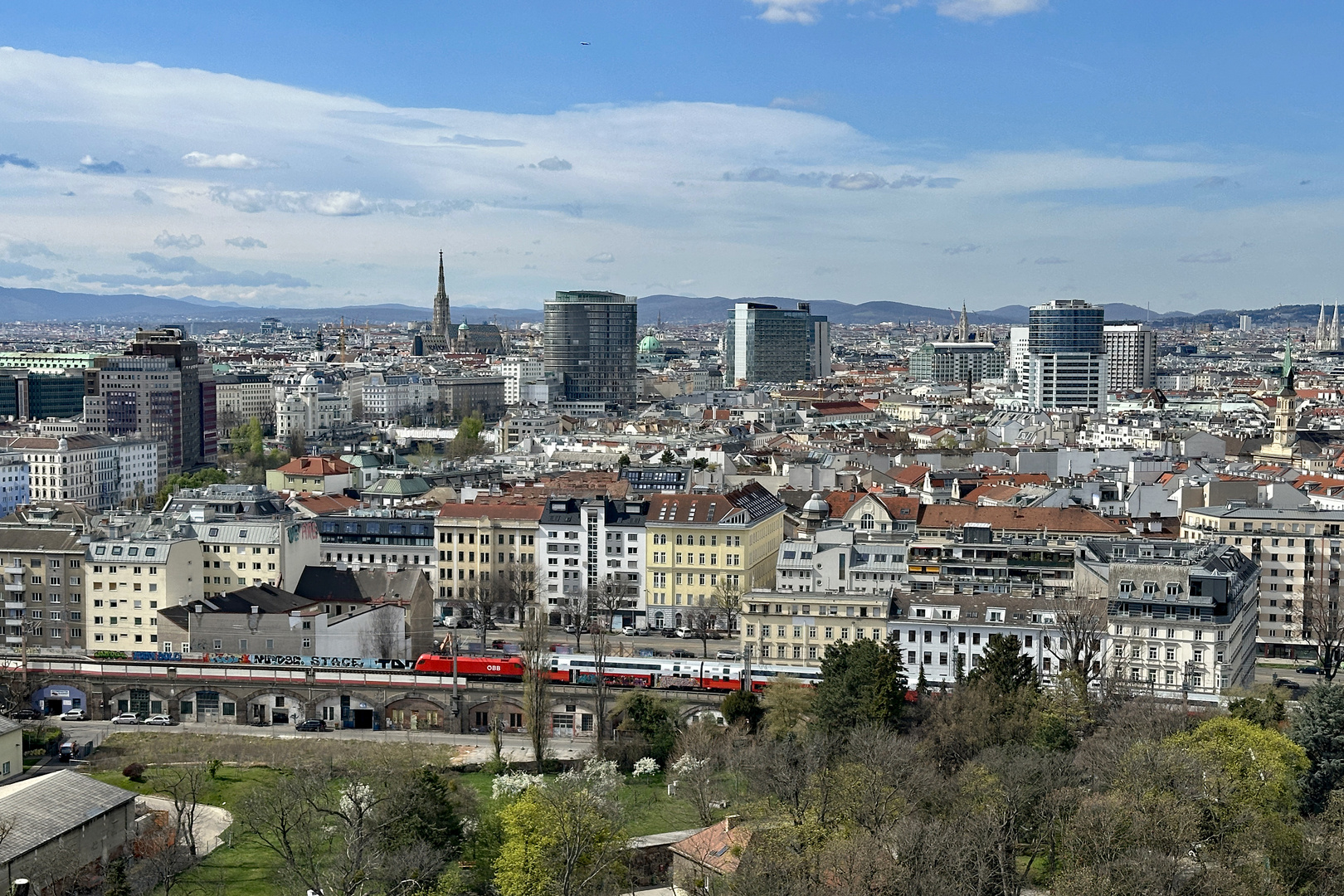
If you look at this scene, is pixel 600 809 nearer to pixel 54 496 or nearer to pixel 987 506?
pixel 987 506

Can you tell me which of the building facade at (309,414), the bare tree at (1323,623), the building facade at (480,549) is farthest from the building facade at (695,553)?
the building facade at (309,414)

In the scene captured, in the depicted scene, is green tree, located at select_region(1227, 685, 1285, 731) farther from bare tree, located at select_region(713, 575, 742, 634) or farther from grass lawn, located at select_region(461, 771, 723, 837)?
bare tree, located at select_region(713, 575, 742, 634)

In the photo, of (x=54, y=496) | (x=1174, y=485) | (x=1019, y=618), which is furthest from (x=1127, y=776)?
(x=54, y=496)

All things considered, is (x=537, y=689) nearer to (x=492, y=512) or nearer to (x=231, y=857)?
(x=231, y=857)

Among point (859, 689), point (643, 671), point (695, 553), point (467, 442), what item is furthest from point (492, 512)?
point (467, 442)

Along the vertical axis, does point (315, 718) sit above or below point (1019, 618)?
below

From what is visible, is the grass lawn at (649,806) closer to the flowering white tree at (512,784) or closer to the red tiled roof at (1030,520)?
the flowering white tree at (512,784)
